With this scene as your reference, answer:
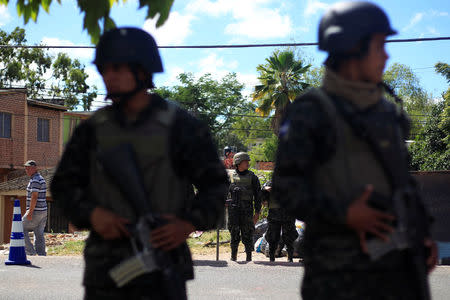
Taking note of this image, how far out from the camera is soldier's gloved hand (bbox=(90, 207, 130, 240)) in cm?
255

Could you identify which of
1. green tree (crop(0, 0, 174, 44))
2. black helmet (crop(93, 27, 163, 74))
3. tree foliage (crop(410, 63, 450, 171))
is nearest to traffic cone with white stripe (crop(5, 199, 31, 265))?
green tree (crop(0, 0, 174, 44))

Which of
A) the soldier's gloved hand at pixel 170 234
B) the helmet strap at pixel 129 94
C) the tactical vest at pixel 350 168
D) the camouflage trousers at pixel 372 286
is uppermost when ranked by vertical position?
the helmet strap at pixel 129 94

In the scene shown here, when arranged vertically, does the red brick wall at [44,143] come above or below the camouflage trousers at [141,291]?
above

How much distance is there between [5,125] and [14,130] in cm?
73

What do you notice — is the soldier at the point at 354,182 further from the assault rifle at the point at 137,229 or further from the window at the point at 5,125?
the window at the point at 5,125

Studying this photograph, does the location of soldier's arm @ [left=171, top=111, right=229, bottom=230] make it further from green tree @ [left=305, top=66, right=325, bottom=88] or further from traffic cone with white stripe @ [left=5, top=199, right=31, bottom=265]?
Answer: green tree @ [left=305, top=66, right=325, bottom=88]

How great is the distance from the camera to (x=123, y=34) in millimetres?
2764

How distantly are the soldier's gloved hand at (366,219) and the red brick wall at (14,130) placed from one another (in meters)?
34.2

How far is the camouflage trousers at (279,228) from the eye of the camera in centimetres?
1082

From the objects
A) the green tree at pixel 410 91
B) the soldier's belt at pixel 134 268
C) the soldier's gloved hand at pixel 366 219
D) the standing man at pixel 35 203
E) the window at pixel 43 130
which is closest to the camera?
the soldier's gloved hand at pixel 366 219

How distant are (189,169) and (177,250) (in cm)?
34

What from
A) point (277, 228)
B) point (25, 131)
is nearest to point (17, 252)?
point (277, 228)

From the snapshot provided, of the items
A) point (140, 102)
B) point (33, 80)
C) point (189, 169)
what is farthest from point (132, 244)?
point (33, 80)

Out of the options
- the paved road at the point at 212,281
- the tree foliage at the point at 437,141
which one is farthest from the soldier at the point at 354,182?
the tree foliage at the point at 437,141
